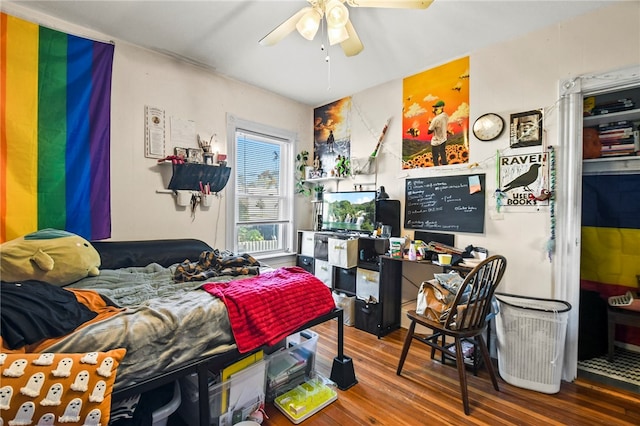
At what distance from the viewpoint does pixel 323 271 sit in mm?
3361


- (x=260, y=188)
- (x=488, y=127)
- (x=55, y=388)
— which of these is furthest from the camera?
(x=260, y=188)

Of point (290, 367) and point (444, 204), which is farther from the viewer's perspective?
point (444, 204)

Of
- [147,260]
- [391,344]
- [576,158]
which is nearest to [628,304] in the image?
[576,158]

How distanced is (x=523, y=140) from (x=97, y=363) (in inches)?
122

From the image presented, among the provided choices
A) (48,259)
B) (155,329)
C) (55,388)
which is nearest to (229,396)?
(155,329)

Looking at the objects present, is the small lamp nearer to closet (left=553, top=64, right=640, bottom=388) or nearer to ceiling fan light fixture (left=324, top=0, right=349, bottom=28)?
closet (left=553, top=64, right=640, bottom=388)

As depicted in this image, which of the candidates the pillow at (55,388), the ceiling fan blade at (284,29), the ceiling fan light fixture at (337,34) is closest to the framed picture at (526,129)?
the ceiling fan light fixture at (337,34)

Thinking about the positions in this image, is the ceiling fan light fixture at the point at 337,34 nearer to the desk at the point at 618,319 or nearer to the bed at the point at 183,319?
the bed at the point at 183,319

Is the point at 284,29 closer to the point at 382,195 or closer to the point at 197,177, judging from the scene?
the point at 197,177

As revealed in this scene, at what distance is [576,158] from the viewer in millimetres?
2121

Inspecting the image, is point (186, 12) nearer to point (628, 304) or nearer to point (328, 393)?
point (328, 393)

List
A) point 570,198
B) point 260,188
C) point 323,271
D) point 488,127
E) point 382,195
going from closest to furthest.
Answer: point 570,198
point 488,127
point 382,195
point 323,271
point 260,188

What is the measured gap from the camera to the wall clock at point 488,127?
2475 mm

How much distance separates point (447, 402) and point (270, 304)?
1.33 metres
